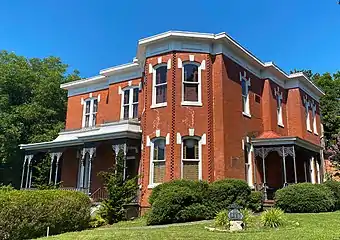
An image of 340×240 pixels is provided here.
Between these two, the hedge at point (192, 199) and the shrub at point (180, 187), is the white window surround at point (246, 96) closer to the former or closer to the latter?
the hedge at point (192, 199)

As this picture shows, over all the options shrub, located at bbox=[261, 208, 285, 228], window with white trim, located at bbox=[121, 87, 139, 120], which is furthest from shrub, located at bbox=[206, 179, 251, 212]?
window with white trim, located at bbox=[121, 87, 139, 120]

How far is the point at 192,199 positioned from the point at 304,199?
17.6ft

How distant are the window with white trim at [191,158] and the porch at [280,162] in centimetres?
435

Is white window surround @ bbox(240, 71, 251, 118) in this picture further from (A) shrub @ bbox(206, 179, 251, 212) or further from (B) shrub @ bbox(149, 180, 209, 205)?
(B) shrub @ bbox(149, 180, 209, 205)

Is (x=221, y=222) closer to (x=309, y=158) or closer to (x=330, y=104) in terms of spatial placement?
(x=309, y=158)

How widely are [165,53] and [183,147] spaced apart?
17.5ft

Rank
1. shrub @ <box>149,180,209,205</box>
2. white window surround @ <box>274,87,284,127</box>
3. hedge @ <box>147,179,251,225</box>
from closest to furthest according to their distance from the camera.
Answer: hedge @ <box>147,179,251,225</box>
shrub @ <box>149,180,209,205</box>
white window surround @ <box>274,87,284,127</box>

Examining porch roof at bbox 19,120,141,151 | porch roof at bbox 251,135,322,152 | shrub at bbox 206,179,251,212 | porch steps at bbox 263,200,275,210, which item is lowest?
porch steps at bbox 263,200,275,210

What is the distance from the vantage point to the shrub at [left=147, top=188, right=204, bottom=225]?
47.9ft

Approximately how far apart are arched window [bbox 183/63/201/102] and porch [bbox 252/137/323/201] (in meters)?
4.82

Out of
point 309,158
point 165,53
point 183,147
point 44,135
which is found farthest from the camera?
point 44,135

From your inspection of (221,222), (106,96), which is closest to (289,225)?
(221,222)

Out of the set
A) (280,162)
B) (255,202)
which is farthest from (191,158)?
(280,162)

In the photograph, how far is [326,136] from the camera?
38156mm
